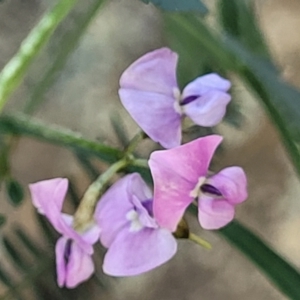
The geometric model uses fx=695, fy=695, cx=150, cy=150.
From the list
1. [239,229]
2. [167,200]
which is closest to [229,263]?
[239,229]

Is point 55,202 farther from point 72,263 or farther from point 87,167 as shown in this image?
point 87,167

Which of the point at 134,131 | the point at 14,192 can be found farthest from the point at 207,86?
the point at 134,131

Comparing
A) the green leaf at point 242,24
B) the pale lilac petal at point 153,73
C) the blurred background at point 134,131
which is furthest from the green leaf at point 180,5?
the blurred background at point 134,131

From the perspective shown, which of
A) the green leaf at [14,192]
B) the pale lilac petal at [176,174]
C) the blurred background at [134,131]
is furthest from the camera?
the blurred background at [134,131]

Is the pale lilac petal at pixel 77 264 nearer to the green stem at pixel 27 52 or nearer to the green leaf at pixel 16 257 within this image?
the green stem at pixel 27 52

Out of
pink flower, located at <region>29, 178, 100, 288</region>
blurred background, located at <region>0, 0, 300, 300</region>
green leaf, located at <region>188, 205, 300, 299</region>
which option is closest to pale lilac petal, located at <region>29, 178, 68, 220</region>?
pink flower, located at <region>29, 178, 100, 288</region>

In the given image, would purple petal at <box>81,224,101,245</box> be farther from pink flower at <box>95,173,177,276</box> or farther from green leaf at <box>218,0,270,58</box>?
green leaf at <box>218,0,270,58</box>
